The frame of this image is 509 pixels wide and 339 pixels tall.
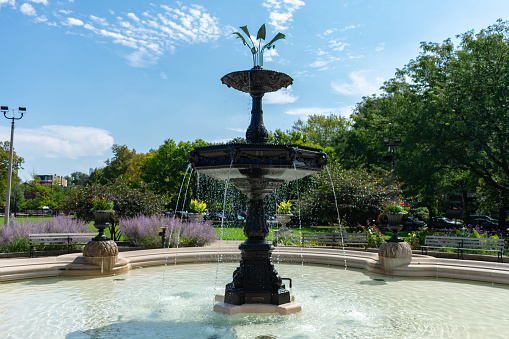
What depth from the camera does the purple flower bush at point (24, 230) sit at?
1312 cm

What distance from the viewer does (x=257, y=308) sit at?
6637 millimetres

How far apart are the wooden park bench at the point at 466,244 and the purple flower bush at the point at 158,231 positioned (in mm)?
8727

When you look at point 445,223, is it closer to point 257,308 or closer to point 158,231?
point 158,231

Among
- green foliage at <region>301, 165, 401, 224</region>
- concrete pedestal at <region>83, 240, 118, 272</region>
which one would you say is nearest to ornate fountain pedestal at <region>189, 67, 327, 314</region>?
concrete pedestal at <region>83, 240, 118, 272</region>

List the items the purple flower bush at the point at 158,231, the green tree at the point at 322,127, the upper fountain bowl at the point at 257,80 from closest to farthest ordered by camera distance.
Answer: the upper fountain bowl at the point at 257,80 → the purple flower bush at the point at 158,231 → the green tree at the point at 322,127

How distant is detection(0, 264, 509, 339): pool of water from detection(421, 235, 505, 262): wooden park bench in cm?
397

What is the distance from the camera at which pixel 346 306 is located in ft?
23.4

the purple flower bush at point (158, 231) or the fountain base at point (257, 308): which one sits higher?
the purple flower bush at point (158, 231)

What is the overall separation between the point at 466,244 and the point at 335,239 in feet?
16.2

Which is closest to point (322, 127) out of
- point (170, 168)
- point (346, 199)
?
point (170, 168)

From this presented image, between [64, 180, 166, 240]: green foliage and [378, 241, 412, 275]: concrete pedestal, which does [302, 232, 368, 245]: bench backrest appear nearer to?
[378, 241, 412, 275]: concrete pedestal

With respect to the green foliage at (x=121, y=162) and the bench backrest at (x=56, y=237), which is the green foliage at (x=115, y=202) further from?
the green foliage at (x=121, y=162)

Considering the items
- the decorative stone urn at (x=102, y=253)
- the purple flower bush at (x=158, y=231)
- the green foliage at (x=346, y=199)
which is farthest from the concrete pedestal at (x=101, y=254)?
the green foliage at (x=346, y=199)

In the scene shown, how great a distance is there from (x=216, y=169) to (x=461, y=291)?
6399 mm
